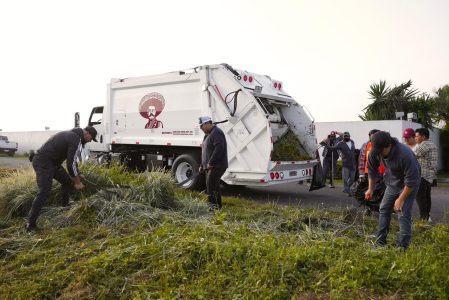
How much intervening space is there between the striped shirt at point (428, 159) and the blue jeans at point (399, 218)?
2029 mm

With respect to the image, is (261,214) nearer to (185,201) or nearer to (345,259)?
(185,201)

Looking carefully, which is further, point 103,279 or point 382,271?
point 103,279

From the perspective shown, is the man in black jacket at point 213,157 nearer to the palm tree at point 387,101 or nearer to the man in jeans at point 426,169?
the man in jeans at point 426,169

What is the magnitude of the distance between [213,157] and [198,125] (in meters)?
2.77

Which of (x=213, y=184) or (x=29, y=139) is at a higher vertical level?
(x=29, y=139)

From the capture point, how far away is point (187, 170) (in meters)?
9.84

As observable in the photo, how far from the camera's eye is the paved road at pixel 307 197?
26.8 feet

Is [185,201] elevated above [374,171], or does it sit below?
below

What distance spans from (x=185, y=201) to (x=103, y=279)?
9.99ft

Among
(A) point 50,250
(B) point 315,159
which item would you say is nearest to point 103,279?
(A) point 50,250

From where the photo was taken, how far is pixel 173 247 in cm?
385

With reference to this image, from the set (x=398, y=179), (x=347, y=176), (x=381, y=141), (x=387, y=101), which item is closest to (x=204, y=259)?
(x=381, y=141)

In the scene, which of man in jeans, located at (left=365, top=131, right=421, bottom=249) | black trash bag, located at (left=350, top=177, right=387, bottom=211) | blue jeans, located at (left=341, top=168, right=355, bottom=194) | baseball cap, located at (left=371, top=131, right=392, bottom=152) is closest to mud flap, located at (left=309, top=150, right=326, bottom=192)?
blue jeans, located at (left=341, top=168, right=355, bottom=194)

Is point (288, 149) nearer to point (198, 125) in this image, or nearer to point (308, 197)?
point (308, 197)
